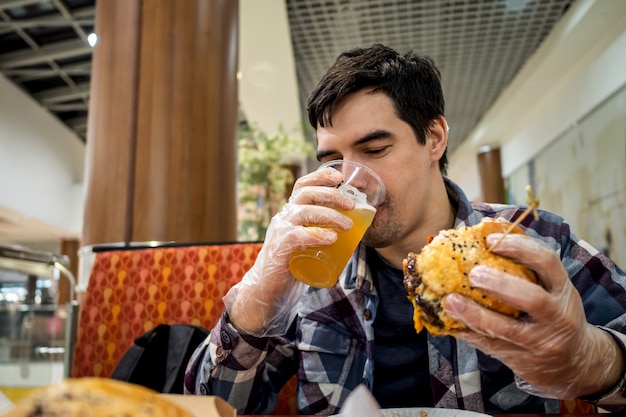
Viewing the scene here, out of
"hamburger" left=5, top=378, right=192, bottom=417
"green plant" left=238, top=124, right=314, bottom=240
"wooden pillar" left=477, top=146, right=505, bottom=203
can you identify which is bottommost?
"hamburger" left=5, top=378, right=192, bottom=417

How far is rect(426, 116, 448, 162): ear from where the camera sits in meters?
1.55

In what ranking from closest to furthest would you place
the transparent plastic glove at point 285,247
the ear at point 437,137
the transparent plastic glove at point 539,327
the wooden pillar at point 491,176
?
the transparent plastic glove at point 539,327 → the transparent plastic glove at point 285,247 → the ear at point 437,137 → the wooden pillar at point 491,176

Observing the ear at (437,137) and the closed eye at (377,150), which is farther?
the ear at (437,137)

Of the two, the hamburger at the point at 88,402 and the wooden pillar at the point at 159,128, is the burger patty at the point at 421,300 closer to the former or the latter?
the hamburger at the point at 88,402

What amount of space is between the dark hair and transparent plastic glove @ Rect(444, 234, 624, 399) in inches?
29.8

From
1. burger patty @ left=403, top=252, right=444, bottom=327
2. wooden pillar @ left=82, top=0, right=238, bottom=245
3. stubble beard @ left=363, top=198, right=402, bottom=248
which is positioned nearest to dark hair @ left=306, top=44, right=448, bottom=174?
stubble beard @ left=363, top=198, right=402, bottom=248

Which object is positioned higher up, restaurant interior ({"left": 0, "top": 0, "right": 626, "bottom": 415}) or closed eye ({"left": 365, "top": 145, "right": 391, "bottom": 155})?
restaurant interior ({"left": 0, "top": 0, "right": 626, "bottom": 415})

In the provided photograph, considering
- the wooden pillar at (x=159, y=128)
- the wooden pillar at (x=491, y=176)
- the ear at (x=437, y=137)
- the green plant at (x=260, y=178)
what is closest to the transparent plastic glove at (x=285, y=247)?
the ear at (x=437, y=137)

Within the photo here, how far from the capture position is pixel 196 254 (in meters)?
1.85

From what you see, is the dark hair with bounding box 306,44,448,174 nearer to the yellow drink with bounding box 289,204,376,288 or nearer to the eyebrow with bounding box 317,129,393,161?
the eyebrow with bounding box 317,129,393,161

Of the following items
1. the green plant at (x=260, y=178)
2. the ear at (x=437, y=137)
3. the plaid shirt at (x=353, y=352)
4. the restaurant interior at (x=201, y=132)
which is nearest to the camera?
the plaid shirt at (x=353, y=352)

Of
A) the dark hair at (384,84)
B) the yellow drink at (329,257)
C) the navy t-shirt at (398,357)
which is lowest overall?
the navy t-shirt at (398,357)

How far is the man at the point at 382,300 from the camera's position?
40.9 inches

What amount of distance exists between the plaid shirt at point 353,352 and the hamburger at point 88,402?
72cm
